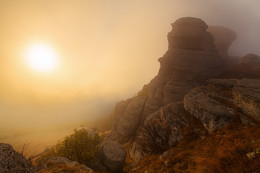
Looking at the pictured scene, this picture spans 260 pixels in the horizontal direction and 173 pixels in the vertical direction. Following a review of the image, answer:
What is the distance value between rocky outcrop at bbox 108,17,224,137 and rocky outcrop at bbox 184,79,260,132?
67.1 feet

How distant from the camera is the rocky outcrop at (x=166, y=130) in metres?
23.6

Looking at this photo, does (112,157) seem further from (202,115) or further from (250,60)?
(250,60)

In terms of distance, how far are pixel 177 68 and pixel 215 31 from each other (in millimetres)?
64334

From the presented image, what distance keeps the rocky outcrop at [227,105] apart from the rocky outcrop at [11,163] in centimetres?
2611

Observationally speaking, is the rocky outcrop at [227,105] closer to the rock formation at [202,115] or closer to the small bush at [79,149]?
the rock formation at [202,115]

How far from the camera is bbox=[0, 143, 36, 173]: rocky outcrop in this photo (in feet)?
26.1

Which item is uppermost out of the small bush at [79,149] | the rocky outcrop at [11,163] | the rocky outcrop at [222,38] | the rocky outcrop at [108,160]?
the rocky outcrop at [222,38]

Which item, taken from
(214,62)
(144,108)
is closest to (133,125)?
(144,108)

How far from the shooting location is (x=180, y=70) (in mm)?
49281

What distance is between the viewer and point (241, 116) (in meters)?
19.7

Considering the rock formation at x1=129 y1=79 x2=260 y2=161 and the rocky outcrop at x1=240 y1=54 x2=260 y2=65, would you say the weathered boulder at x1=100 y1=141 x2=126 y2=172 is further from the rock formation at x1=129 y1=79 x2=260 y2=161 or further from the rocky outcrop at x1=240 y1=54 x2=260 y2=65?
the rocky outcrop at x1=240 y1=54 x2=260 y2=65

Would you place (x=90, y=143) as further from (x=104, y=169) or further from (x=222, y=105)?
(x=222, y=105)

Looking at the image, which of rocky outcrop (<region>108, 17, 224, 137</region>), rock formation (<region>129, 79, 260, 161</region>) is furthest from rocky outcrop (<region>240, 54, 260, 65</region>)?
rock formation (<region>129, 79, 260, 161</region>)

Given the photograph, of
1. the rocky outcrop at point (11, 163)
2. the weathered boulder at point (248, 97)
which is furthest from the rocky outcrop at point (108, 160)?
the weathered boulder at point (248, 97)
